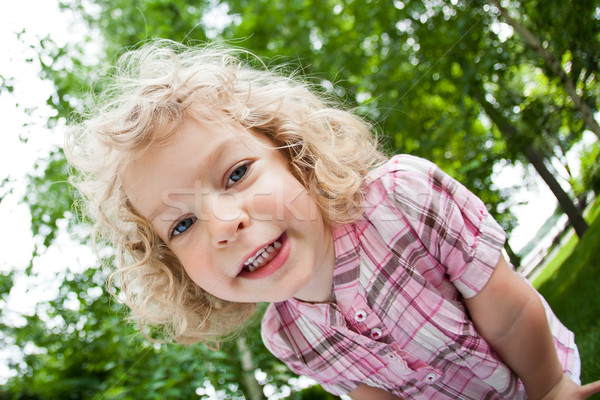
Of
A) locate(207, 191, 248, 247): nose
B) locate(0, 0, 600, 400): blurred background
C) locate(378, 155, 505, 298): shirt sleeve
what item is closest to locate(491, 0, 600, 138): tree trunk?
locate(0, 0, 600, 400): blurred background

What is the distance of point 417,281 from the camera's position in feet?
4.65

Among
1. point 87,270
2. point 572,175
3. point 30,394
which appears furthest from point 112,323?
point 572,175

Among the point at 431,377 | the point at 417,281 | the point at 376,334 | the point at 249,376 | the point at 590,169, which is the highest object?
the point at 590,169

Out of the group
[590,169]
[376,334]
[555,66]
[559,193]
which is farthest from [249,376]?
[555,66]

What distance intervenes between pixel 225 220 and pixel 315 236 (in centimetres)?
28

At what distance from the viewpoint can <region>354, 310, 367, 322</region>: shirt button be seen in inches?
56.4

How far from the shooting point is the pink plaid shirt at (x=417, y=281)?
1.39 meters

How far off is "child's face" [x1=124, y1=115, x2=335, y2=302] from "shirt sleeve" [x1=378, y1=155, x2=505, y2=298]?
29 cm

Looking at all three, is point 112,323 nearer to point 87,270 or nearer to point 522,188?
point 87,270

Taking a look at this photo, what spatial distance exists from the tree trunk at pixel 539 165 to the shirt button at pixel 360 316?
90 cm

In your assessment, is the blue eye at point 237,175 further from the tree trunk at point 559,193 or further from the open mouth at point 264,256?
the tree trunk at point 559,193

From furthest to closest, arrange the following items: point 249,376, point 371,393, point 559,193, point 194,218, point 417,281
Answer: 1. point 249,376
2. point 559,193
3. point 371,393
4. point 417,281
5. point 194,218

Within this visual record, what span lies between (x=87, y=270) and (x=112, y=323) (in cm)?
31

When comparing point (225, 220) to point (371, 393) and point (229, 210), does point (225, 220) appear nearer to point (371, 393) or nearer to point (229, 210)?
point (229, 210)
